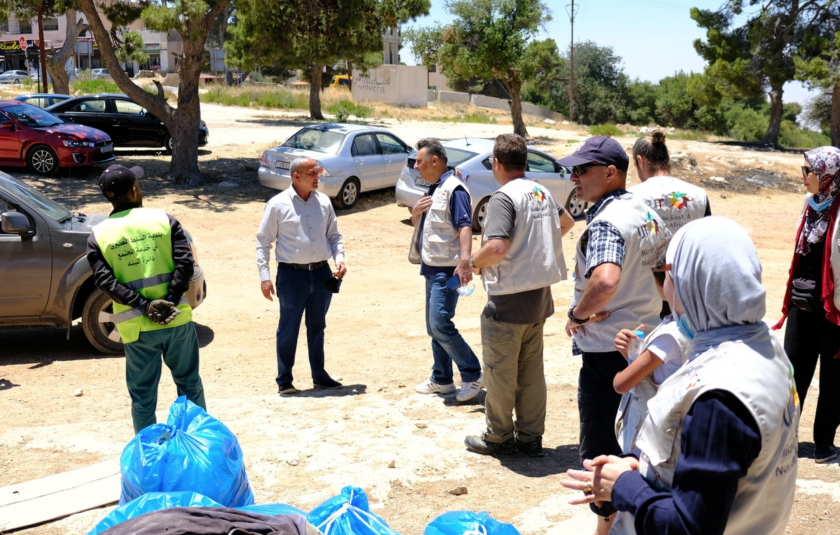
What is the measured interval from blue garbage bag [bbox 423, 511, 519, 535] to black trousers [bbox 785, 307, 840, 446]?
296cm

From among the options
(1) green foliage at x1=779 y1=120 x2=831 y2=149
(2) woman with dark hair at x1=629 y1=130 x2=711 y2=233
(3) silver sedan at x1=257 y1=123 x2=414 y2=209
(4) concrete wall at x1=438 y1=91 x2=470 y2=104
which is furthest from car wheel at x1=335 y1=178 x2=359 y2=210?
(1) green foliage at x1=779 y1=120 x2=831 y2=149

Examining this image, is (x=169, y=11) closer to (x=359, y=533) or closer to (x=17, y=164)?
(x=17, y=164)

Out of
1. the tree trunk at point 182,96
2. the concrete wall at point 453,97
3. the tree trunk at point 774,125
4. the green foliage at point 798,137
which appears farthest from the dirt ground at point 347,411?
the green foliage at point 798,137

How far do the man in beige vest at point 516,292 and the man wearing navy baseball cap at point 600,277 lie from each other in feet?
2.36

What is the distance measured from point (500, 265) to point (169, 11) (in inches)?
512

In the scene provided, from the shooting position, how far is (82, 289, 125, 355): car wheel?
25.2ft

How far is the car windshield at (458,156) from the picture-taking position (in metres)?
14.9

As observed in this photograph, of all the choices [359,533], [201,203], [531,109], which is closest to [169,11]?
[201,203]

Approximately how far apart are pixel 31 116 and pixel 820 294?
17.4 metres

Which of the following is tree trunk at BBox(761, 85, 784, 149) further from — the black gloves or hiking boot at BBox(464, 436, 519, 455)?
the black gloves

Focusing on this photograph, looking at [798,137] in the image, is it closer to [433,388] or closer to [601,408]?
[433,388]

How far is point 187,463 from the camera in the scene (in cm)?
320

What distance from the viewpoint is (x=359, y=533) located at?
2.79 metres

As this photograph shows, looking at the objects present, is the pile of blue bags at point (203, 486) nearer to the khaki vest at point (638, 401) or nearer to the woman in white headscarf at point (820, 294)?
the khaki vest at point (638, 401)
